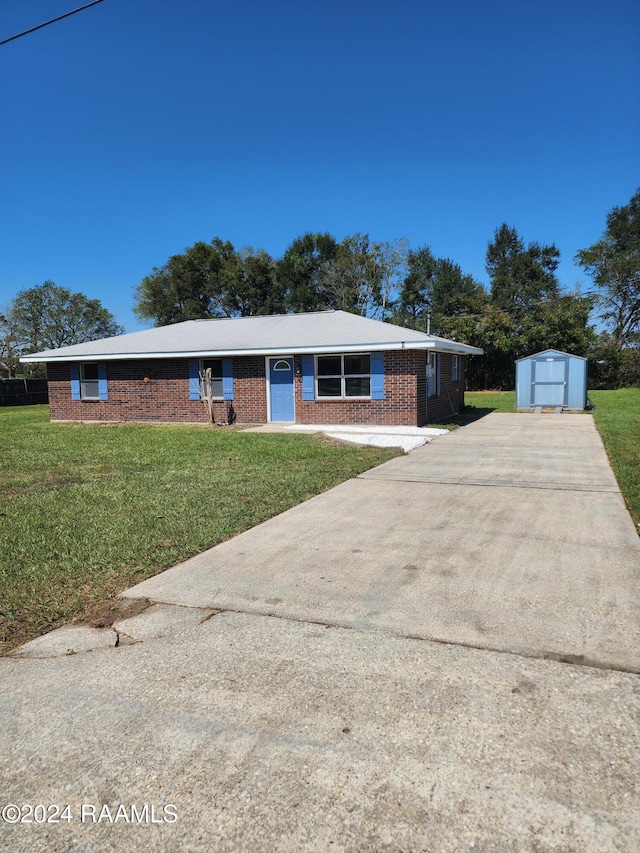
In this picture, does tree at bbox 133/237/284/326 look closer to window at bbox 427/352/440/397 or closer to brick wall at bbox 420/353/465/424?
brick wall at bbox 420/353/465/424

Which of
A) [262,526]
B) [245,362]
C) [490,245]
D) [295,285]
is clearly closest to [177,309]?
[295,285]

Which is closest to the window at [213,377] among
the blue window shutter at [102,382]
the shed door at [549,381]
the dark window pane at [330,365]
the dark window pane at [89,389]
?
the dark window pane at [330,365]

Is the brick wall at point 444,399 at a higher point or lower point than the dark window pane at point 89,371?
lower

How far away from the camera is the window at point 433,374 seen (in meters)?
16.7

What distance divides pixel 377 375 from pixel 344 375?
3.40ft

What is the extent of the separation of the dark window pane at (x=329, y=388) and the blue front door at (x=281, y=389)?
0.98m

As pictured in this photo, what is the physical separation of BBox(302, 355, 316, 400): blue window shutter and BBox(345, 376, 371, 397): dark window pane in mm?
1016

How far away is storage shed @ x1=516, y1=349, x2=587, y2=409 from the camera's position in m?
20.7

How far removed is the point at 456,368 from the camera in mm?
21000

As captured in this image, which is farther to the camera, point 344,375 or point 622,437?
point 344,375

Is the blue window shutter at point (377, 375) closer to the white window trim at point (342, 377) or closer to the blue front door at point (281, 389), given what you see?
the white window trim at point (342, 377)

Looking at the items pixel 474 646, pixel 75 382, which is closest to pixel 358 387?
pixel 75 382

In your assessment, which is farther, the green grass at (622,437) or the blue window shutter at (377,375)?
the blue window shutter at (377,375)

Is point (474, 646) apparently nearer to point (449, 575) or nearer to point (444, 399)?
point (449, 575)
